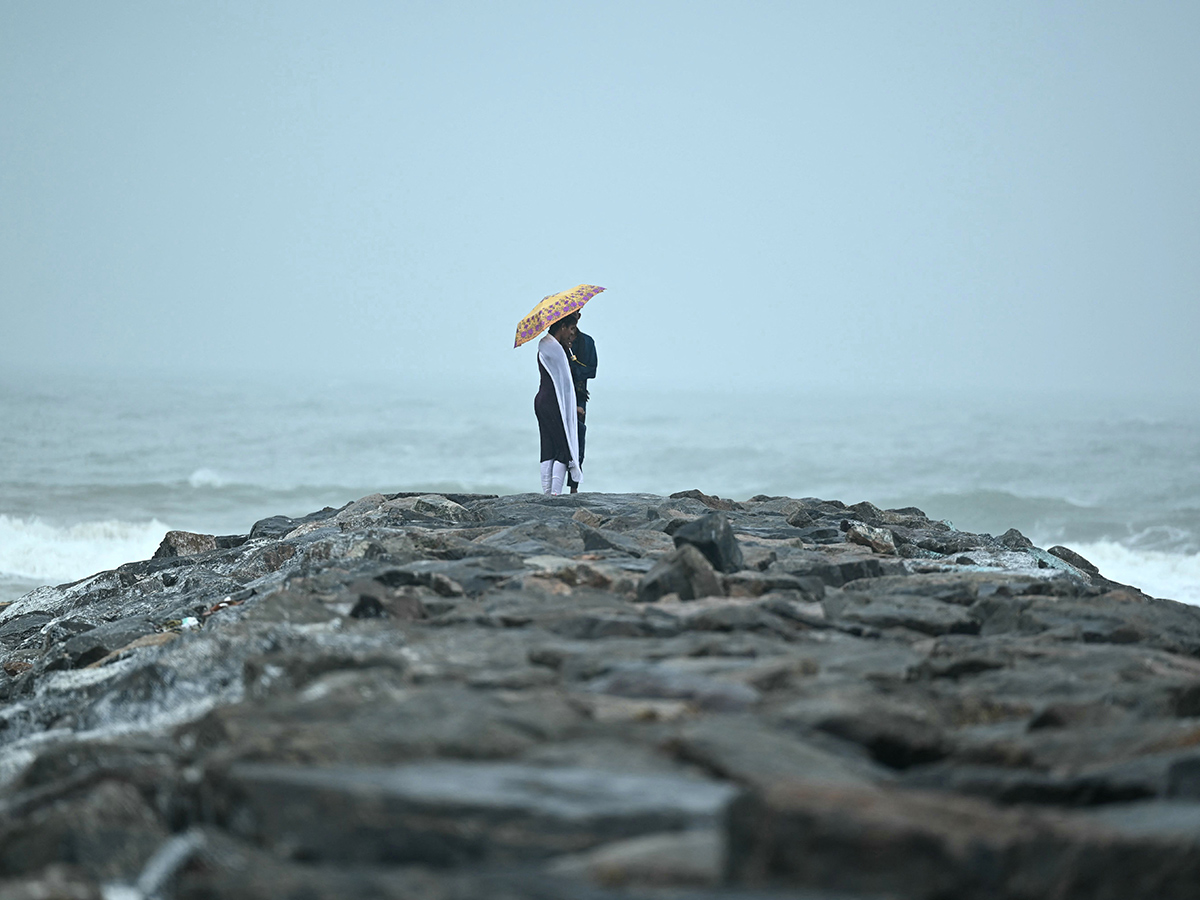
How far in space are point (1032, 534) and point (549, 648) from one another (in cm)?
2920

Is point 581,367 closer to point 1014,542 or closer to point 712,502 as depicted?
point 712,502

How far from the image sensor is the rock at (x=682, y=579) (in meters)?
5.08

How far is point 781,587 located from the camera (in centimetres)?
533

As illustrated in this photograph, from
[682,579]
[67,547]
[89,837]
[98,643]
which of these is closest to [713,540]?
[682,579]

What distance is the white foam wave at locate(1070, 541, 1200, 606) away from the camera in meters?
18.6

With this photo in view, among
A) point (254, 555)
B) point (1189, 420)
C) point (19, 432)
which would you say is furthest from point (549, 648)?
point (1189, 420)

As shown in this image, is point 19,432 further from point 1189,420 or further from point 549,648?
point 1189,420

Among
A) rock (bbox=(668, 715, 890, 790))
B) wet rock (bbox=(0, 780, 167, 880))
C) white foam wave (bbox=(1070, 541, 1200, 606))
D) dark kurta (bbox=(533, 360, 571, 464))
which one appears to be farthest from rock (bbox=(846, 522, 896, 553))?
white foam wave (bbox=(1070, 541, 1200, 606))

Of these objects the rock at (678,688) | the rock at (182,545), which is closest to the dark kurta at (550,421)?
the rock at (182,545)

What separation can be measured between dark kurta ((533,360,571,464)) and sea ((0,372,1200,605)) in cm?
1049

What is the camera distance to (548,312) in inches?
407

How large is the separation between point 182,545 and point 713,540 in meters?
6.18

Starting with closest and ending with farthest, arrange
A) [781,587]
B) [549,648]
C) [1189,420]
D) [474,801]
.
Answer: [474,801]
[549,648]
[781,587]
[1189,420]

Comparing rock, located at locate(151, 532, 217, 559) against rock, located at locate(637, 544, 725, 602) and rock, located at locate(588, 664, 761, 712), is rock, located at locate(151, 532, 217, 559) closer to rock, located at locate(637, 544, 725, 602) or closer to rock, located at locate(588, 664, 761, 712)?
rock, located at locate(637, 544, 725, 602)
